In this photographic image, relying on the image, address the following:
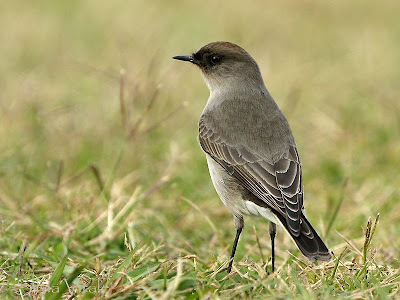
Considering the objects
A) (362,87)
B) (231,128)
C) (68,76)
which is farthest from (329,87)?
(231,128)

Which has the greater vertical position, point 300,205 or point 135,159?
point 300,205

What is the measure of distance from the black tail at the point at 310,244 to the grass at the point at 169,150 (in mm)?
136

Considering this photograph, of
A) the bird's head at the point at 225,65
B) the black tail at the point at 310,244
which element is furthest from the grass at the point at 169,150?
the bird's head at the point at 225,65

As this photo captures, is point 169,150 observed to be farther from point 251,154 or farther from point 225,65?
point 251,154

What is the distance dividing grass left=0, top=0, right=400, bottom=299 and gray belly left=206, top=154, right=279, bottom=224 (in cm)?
34

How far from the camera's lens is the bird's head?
6.49m

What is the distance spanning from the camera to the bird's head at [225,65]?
256 inches

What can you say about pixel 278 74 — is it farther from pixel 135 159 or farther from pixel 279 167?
pixel 279 167

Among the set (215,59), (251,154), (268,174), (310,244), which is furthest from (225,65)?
(310,244)

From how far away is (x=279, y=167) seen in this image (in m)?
5.54

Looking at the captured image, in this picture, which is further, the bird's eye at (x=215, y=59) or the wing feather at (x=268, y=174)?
the bird's eye at (x=215, y=59)

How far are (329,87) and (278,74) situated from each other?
0.87 metres

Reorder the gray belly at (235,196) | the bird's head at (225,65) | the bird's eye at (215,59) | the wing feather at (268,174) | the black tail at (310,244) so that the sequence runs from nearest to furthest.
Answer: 1. the black tail at (310,244)
2. the wing feather at (268,174)
3. the gray belly at (235,196)
4. the bird's head at (225,65)
5. the bird's eye at (215,59)

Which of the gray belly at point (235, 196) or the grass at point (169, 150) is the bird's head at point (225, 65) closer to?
the grass at point (169, 150)
